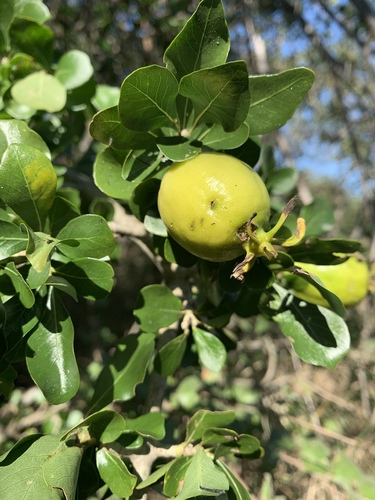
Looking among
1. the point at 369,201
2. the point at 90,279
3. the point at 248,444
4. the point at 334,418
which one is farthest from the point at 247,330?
the point at 90,279

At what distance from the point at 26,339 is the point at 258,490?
5.29 ft

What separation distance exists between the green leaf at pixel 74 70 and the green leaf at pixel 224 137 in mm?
455

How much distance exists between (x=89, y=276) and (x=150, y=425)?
328mm

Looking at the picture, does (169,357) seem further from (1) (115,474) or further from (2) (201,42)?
(2) (201,42)

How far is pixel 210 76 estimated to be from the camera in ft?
2.10

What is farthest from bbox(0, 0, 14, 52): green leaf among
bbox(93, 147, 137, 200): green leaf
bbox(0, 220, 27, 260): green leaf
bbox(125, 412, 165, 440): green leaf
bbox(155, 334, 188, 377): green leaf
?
bbox(125, 412, 165, 440): green leaf

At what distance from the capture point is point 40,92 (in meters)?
0.96

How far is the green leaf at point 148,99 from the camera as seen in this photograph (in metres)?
0.65

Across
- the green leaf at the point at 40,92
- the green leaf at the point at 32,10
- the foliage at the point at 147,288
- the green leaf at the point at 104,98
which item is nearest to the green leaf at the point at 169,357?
the foliage at the point at 147,288

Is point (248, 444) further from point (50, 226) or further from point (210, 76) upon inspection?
point (210, 76)

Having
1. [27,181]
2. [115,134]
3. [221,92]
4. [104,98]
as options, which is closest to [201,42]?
[221,92]

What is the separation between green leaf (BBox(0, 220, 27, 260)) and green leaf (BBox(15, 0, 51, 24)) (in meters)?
0.64

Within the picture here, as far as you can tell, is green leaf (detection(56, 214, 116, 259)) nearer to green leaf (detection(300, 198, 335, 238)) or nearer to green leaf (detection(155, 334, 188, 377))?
green leaf (detection(155, 334, 188, 377))

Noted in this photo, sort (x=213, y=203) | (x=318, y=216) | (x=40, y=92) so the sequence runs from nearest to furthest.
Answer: (x=213, y=203)
(x=40, y=92)
(x=318, y=216)
